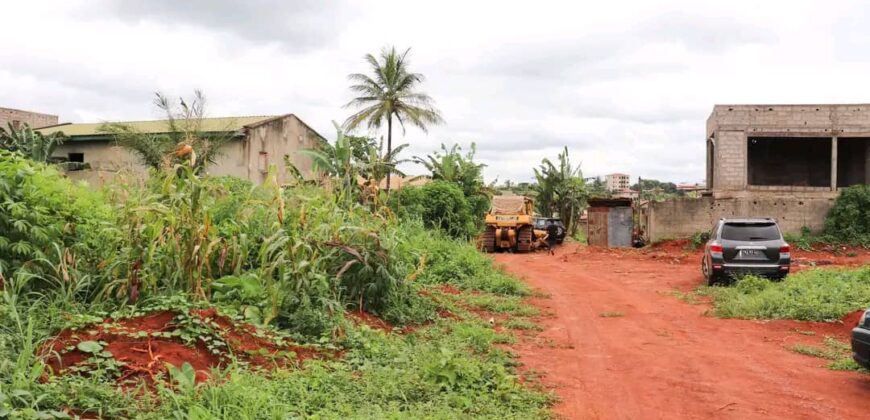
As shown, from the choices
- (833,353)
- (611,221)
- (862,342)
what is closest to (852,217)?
(611,221)

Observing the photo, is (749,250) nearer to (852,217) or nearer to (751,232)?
(751,232)

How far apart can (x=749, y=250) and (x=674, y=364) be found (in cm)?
701

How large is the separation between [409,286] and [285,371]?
3.99 metres

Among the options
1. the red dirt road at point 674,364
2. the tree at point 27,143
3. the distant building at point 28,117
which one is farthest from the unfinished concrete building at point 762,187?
the distant building at point 28,117

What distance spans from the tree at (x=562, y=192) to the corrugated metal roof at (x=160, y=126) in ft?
52.5

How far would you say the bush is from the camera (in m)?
24.2

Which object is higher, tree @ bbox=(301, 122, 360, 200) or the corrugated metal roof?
the corrugated metal roof

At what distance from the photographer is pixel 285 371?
566cm

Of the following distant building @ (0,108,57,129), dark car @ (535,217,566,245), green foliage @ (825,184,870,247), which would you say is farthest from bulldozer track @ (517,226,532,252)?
distant building @ (0,108,57,129)

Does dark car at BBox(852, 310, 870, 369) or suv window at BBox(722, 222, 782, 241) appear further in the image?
suv window at BBox(722, 222, 782, 241)

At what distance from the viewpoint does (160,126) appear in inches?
1176

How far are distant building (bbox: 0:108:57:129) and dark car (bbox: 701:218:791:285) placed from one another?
35229 millimetres

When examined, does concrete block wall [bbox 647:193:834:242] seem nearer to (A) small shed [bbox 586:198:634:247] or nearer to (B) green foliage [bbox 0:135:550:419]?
(A) small shed [bbox 586:198:634:247]

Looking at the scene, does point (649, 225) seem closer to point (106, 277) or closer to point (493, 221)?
point (493, 221)
